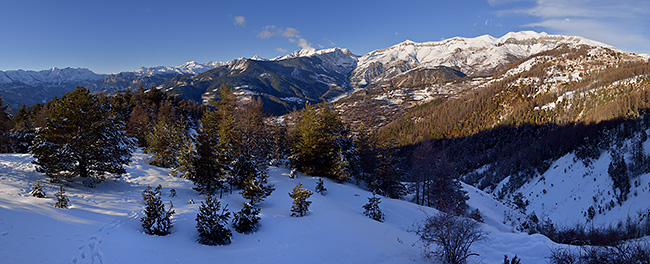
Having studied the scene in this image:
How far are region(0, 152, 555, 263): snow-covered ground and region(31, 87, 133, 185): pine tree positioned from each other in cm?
116

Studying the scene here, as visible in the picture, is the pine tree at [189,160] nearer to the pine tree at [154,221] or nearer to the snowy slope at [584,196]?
the pine tree at [154,221]

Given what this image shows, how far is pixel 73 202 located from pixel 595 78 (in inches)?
7495

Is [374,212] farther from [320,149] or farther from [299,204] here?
[320,149]

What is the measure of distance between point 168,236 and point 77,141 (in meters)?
11.2

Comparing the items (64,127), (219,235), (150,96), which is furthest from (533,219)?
(150,96)

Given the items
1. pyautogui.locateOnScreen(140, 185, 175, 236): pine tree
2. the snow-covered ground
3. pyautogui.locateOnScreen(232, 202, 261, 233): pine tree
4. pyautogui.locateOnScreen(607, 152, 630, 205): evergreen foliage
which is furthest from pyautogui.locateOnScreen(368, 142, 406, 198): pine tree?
pyautogui.locateOnScreen(607, 152, 630, 205): evergreen foliage

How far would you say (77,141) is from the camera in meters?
16.3

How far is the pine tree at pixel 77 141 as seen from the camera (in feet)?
50.6

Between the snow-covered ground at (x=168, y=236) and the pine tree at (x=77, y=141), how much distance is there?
3.80 ft

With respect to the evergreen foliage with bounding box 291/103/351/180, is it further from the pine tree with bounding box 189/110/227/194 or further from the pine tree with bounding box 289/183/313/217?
the pine tree with bounding box 289/183/313/217

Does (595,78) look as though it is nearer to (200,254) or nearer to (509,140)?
(509,140)

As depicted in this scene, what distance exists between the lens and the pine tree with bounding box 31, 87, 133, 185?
50.6 ft

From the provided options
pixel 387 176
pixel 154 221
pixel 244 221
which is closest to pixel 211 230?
pixel 244 221

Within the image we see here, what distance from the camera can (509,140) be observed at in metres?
122
